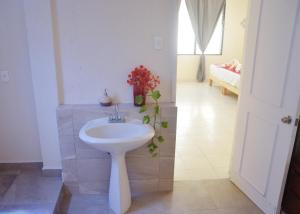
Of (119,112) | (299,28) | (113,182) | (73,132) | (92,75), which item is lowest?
(113,182)

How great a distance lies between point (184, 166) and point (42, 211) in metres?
1.55

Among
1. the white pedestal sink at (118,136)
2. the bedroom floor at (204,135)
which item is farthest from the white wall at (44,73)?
the bedroom floor at (204,135)

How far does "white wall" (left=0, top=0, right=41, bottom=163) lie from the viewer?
2184mm

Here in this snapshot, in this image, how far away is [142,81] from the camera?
2105 mm

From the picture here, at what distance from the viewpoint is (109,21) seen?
2080 mm

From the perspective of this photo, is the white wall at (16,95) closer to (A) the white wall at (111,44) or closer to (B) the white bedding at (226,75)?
(A) the white wall at (111,44)

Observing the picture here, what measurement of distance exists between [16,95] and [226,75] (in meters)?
4.60

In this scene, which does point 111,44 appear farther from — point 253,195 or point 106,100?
point 253,195

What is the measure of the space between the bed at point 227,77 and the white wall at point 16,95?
3930 millimetres

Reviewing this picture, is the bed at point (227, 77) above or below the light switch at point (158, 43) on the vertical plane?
below

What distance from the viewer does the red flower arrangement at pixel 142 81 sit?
210cm

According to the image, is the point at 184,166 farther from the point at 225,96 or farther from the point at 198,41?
the point at 198,41

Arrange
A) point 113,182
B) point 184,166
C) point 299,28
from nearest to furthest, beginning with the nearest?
point 299,28 → point 113,182 → point 184,166

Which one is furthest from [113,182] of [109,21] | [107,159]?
[109,21]
